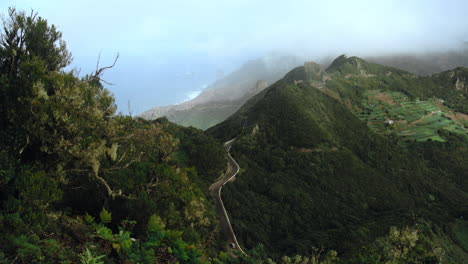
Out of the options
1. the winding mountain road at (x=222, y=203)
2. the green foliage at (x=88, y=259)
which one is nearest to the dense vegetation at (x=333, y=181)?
the winding mountain road at (x=222, y=203)

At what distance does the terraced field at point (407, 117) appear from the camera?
387 ft

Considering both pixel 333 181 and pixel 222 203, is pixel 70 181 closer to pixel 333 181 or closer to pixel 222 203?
pixel 222 203

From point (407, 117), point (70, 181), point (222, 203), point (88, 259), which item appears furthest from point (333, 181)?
point (407, 117)

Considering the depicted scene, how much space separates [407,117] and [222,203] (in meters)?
121

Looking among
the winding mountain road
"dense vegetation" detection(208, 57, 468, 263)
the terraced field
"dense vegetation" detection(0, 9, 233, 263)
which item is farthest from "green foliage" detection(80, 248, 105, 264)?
the terraced field

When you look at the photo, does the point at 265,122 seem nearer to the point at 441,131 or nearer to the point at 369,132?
the point at 369,132

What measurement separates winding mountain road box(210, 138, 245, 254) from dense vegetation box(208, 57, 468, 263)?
5.06 feet

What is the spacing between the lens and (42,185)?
9602 millimetres

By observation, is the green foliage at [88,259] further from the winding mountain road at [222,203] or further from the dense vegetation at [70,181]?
the winding mountain road at [222,203]

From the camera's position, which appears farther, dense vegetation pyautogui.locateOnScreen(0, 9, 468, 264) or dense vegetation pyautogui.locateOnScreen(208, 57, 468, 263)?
dense vegetation pyautogui.locateOnScreen(208, 57, 468, 263)

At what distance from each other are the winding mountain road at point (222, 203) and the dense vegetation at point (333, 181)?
1.54 m

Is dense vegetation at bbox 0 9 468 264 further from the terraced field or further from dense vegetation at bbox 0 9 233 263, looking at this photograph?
the terraced field

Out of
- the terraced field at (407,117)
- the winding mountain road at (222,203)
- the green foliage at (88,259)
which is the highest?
the green foliage at (88,259)

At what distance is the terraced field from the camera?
118 meters
